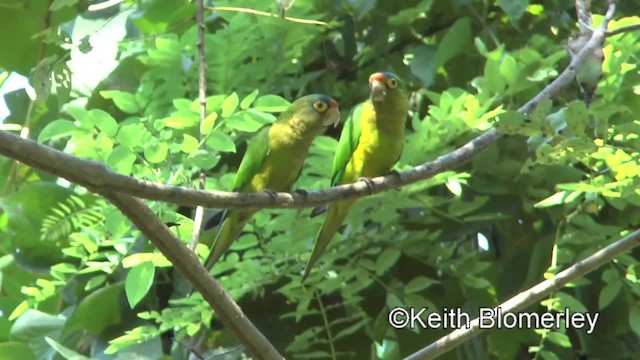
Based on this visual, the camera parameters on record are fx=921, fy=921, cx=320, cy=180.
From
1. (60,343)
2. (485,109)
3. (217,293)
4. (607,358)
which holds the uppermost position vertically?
(217,293)

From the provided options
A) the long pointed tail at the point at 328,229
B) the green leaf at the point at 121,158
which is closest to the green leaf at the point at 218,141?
the green leaf at the point at 121,158

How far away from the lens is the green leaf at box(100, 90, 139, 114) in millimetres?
2059

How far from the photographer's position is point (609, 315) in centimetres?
213

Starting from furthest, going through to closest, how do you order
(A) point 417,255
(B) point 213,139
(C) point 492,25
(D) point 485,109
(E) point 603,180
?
(C) point 492,25 < (A) point 417,255 < (D) point 485,109 < (E) point 603,180 < (B) point 213,139

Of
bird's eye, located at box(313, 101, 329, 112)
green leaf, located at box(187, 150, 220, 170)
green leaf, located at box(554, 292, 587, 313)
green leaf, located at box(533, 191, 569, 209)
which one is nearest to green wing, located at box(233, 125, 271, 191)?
bird's eye, located at box(313, 101, 329, 112)

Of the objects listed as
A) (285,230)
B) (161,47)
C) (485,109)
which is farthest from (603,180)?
(161,47)

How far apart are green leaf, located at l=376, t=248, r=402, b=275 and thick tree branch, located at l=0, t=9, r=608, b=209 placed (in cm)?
36

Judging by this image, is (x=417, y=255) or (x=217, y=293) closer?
(x=217, y=293)

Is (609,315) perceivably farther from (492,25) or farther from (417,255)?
(492,25)

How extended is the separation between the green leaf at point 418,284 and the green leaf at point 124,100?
2.46 ft

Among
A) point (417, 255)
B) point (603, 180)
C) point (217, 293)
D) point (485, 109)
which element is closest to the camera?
point (217, 293)

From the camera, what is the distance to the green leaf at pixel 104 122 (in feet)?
5.39

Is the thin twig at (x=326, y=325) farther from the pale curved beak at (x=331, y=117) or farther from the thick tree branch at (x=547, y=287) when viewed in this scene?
the thick tree branch at (x=547, y=287)

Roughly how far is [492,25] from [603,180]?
693 millimetres
